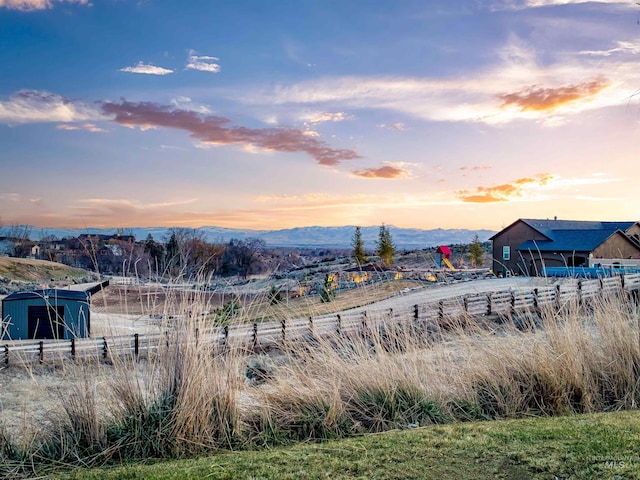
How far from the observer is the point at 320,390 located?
4.35 metres

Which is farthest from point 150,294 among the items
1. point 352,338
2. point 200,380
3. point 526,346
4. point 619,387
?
point 619,387

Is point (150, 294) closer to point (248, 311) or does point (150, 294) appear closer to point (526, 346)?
point (248, 311)

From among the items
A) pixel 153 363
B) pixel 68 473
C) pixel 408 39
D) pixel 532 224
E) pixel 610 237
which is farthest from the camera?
pixel 532 224

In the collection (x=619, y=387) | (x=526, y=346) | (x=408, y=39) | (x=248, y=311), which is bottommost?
(x=619, y=387)

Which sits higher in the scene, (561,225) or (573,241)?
(561,225)

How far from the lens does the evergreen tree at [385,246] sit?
48.7m

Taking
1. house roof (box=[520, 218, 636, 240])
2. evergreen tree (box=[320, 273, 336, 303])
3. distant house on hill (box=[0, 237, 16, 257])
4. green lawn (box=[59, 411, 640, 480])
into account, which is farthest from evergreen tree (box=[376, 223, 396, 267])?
green lawn (box=[59, 411, 640, 480])

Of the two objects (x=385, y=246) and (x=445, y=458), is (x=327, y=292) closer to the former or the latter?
(x=445, y=458)

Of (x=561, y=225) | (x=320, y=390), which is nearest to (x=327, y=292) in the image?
(x=320, y=390)

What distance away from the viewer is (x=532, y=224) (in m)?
32.1

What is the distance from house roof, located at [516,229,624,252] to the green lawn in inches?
1050

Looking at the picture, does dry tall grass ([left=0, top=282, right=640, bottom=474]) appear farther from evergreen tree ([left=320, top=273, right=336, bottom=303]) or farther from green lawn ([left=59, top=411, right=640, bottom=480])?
evergreen tree ([left=320, top=273, right=336, bottom=303])

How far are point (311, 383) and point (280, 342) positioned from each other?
1.07m

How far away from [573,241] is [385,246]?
21375 mm
